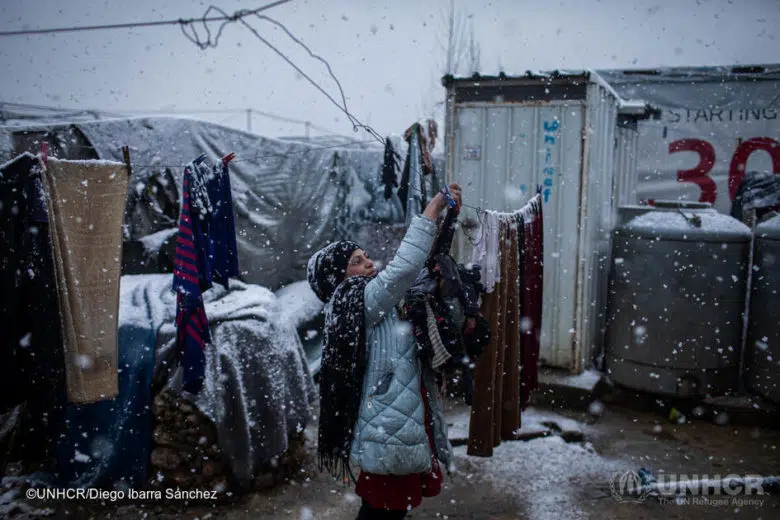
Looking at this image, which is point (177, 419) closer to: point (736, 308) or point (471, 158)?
point (471, 158)

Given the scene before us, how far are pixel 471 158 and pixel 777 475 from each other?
164 inches

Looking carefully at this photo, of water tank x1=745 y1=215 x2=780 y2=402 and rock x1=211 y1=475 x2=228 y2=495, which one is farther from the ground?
water tank x1=745 y1=215 x2=780 y2=402

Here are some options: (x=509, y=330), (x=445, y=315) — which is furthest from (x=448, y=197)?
(x=509, y=330)

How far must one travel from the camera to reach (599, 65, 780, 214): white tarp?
10.3 metres

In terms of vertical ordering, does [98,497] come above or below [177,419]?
below

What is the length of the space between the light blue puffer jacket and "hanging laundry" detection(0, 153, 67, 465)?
2.19 m

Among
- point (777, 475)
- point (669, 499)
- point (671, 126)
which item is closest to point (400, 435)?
point (669, 499)

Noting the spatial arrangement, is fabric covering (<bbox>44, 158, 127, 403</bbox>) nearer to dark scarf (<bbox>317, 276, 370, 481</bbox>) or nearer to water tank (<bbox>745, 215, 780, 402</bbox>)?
dark scarf (<bbox>317, 276, 370, 481</bbox>)

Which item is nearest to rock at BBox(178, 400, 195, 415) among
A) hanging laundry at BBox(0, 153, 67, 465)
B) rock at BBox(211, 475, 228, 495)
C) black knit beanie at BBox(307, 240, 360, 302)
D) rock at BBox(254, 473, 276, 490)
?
rock at BBox(211, 475, 228, 495)

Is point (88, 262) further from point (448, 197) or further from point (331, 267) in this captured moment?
point (448, 197)

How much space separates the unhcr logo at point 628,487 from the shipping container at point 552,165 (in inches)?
69.0

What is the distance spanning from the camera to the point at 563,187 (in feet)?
20.5

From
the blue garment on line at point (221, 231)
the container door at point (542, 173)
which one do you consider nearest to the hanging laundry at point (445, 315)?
the blue garment on line at point (221, 231)

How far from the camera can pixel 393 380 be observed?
2705mm
